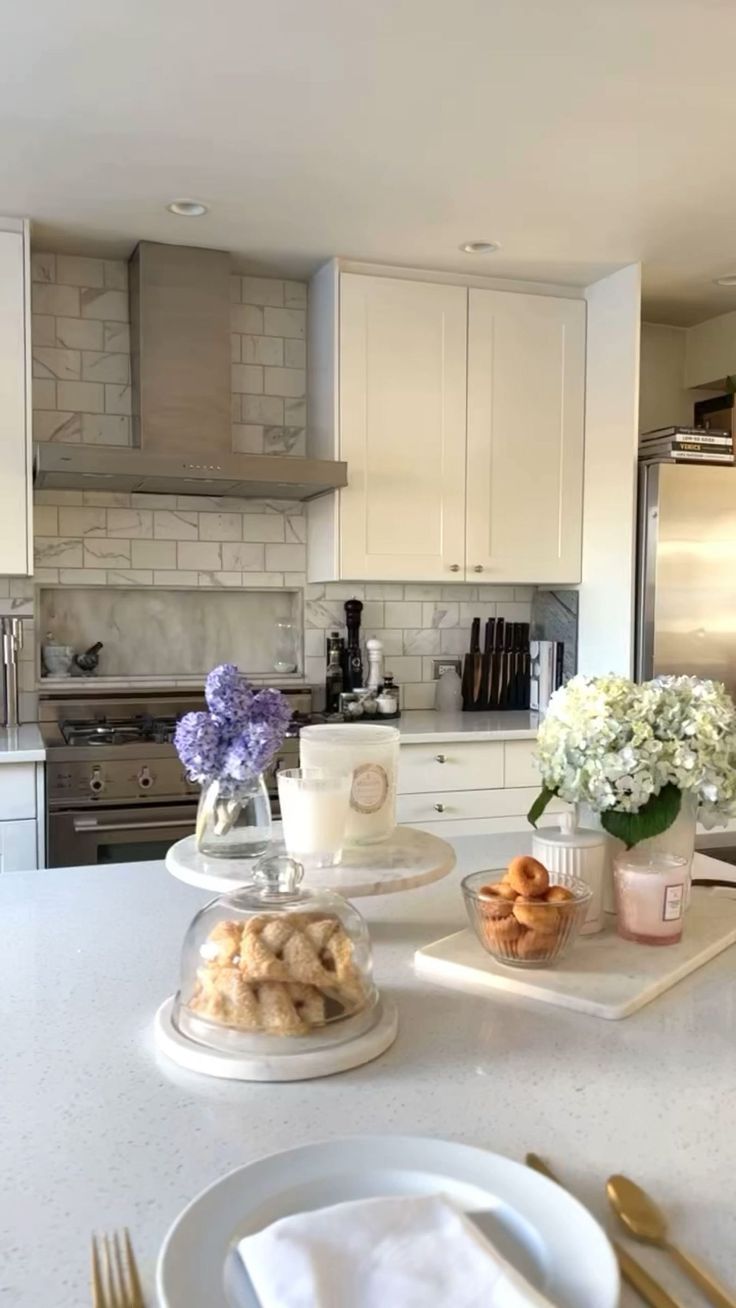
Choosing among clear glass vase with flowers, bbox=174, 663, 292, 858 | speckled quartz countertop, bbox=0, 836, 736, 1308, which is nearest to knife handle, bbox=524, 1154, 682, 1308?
speckled quartz countertop, bbox=0, 836, 736, 1308

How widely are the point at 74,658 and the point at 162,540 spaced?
514 millimetres

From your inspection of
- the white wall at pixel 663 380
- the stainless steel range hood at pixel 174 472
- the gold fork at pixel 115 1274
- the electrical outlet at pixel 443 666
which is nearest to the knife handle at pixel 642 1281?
the gold fork at pixel 115 1274

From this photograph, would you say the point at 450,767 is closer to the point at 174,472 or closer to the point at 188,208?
the point at 174,472

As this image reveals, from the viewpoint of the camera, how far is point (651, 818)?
1.37 meters

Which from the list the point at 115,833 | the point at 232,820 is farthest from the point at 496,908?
the point at 115,833

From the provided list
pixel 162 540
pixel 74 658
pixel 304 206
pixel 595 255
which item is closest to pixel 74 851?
pixel 74 658

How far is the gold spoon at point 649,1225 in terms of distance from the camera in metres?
0.69

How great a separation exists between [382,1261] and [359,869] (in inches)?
24.7

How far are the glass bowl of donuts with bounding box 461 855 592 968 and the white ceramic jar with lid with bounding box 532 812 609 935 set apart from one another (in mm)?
105

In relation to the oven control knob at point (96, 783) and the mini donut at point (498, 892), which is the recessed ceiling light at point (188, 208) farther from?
the mini donut at point (498, 892)

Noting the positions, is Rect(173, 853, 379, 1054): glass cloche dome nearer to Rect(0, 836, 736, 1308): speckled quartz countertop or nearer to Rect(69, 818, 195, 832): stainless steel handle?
Rect(0, 836, 736, 1308): speckled quartz countertop

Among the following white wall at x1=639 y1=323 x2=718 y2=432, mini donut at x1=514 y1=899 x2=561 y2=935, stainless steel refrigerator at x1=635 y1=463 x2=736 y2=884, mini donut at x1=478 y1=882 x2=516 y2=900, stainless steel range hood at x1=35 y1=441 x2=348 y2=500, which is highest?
white wall at x1=639 y1=323 x2=718 y2=432

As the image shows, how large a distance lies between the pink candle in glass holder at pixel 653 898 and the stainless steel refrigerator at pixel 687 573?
2278 mm

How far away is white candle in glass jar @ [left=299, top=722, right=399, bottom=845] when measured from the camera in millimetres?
1376
